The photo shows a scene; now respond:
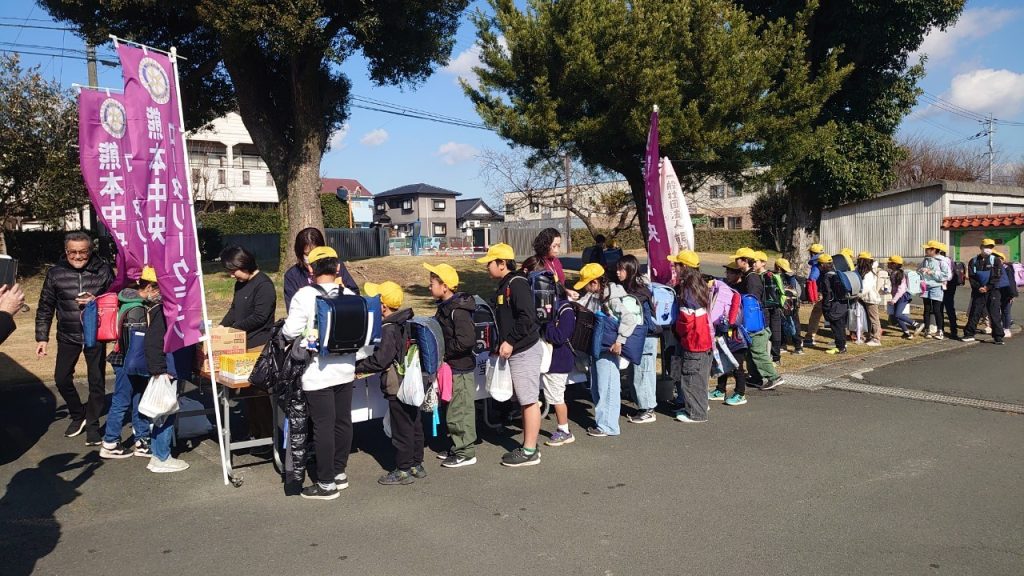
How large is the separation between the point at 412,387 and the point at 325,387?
0.64 m

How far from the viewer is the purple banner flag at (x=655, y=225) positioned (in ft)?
28.7

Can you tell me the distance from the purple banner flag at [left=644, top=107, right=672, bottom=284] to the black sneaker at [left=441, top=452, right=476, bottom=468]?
378cm

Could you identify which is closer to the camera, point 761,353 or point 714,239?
point 761,353

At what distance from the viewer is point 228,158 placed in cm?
4362

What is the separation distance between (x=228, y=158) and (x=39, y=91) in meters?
23.5

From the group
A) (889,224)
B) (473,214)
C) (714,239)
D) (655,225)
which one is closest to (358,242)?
(889,224)

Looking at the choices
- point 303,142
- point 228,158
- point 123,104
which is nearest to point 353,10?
point 303,142

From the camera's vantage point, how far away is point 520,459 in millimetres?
5820

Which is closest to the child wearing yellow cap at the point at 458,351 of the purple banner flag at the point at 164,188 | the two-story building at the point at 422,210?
the purple banner flag at the point at 164,188

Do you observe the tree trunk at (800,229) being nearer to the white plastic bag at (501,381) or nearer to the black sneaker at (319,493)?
the white plastic bag at (501,381)

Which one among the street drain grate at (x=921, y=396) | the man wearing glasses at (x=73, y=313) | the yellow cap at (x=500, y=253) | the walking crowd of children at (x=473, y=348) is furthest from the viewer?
the street drain grate at (x=921, y=396)

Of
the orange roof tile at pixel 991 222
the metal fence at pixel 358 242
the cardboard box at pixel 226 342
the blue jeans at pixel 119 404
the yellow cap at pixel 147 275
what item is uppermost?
the metal fence at pixel 358 242

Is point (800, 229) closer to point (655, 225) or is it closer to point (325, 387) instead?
point (655, 225)

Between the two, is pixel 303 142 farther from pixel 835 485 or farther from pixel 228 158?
pixel 228 158
